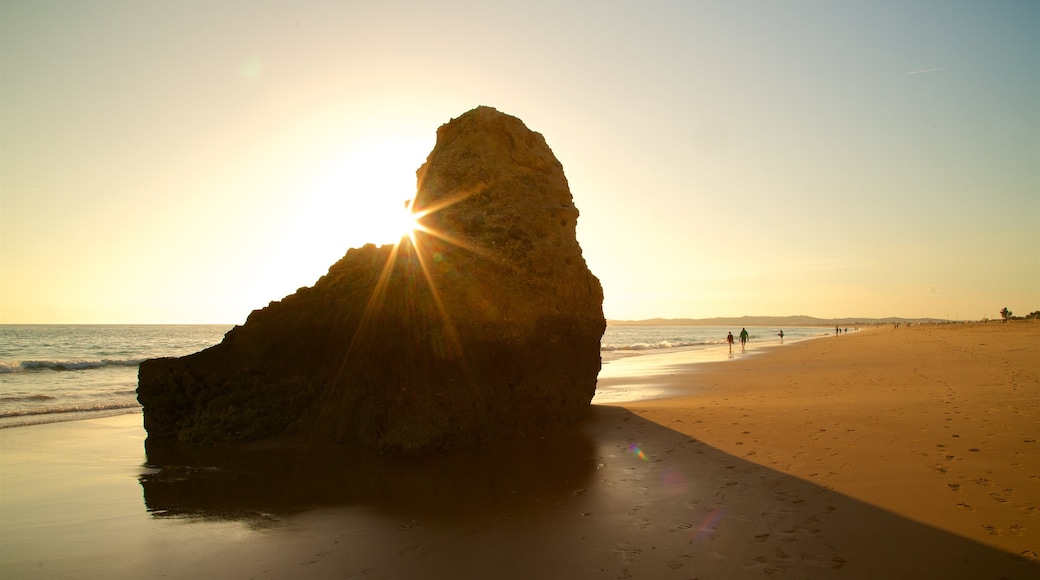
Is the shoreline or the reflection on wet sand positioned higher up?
the shoreline

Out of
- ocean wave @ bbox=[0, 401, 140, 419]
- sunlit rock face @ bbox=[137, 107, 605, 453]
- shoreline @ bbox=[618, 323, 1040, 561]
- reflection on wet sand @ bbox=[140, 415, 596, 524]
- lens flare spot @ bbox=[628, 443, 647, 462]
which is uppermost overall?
sunlit rock face @ bbox=[137, 107, 605, 453]

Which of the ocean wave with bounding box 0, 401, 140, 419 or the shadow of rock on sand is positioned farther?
the ocean wave with bounding box 0, 401, 140, 419

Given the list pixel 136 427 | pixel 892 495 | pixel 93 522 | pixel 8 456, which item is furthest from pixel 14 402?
pixel 892 495

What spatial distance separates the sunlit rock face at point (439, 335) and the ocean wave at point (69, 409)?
573cm

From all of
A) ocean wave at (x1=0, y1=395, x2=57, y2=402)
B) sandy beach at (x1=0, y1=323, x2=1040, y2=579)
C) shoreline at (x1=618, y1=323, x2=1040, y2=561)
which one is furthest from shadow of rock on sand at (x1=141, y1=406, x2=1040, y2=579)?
ocean wave at (x1=0, y1=395, x2=57, y2=402)

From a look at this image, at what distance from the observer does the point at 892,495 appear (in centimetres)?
596

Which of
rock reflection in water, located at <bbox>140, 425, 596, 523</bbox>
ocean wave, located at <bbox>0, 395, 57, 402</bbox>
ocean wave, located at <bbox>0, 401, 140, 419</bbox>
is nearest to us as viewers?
rock reflection in water, located at <bbox>140, 425, 596, 523</bbox>

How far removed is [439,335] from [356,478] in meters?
2.31

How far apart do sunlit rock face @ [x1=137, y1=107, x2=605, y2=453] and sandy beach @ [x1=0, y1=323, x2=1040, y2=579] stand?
63cm

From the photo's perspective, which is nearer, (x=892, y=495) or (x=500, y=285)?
(x=892, y=495)

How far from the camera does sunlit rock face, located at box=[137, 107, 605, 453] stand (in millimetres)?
8562

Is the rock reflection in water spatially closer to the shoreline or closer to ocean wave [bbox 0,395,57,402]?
the shoreline

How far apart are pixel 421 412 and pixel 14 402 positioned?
1518 centimetres

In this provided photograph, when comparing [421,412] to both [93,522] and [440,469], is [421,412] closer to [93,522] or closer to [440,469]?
[440,469]
